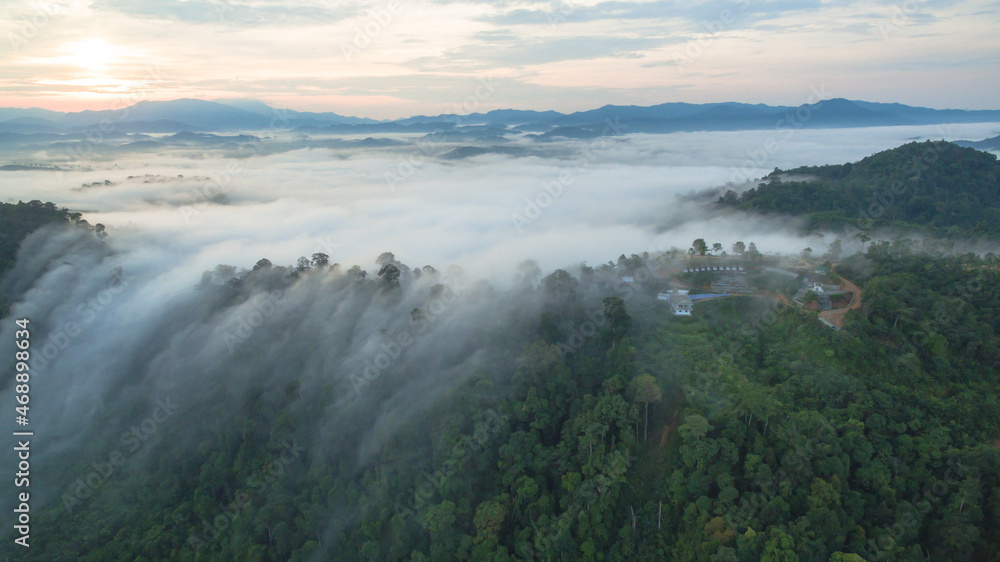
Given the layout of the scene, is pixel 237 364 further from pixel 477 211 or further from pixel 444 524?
pixel 477 211

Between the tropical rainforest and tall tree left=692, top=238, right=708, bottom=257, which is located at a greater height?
tall tree left=692, top=238, right=708, bottom=257

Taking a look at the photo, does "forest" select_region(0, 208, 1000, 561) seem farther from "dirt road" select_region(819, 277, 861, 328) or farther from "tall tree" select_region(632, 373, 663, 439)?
"dirt road" select_region(819, 277, 861, 328)

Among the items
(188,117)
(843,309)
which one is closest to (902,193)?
(843,309)

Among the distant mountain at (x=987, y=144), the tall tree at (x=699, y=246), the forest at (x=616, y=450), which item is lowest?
the forest at (x=616, y=450)

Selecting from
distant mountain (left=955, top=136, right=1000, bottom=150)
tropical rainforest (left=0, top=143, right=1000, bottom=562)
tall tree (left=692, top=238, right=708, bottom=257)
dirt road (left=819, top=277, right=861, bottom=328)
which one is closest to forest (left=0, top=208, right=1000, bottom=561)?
tropical rainforest (left=0, top=143, right=1000, bottom=562)

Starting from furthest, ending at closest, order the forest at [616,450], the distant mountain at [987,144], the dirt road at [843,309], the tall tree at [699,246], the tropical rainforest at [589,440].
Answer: the distant mountain at [987,144], the tall tree at [699,246], the dirt road at [843,309], the tropical rainforest at [589,440], the forest at [616,450]

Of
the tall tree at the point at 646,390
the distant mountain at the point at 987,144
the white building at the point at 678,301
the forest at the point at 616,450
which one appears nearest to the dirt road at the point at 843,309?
the forest at the point at 616,450

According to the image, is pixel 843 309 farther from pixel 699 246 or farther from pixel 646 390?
pixel 646 390

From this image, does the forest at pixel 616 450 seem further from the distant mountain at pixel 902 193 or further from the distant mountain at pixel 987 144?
the distant mountain at pixel 987 144

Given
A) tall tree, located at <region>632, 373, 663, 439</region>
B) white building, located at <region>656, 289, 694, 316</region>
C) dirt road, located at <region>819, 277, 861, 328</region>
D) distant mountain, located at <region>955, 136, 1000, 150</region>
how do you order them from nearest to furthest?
tall tree, located at <region>632, 373, 663, 439</region> → dirt road, located at <region>819, 277, 861, 328</region> → white building, located at <region>656, 289, 694, 316</region> → distant mountain, located at <region>955, 136, 1000, 150</region>

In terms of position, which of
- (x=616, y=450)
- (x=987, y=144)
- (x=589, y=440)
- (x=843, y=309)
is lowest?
(x=616, y=450)

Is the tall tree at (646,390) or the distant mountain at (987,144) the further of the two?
the distant mountain at (987,144)

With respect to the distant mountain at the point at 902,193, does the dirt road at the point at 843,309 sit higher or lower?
lower

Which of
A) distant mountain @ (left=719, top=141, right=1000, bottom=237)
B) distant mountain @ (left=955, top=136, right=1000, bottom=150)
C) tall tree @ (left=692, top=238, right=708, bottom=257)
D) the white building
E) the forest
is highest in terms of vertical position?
distant mountain @ (left=955, top=136, right=1000, bottom=150)
